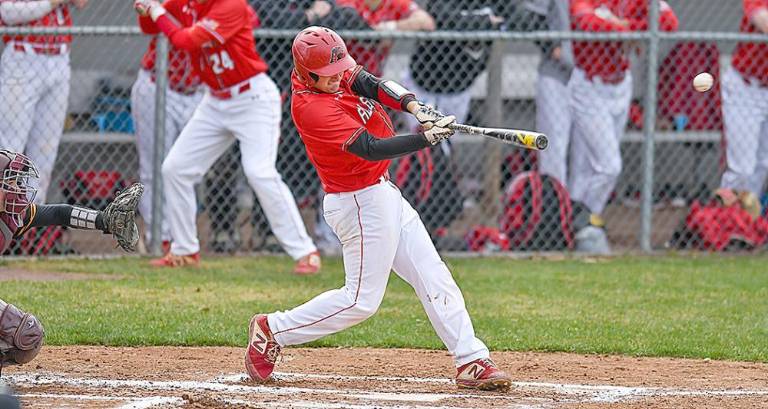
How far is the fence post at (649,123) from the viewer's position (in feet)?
32.9

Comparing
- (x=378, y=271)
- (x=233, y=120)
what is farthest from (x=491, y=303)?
(x=378, y=271)

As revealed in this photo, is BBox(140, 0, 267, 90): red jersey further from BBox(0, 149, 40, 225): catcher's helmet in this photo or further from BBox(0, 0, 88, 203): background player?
BBox(0, 149, 40, 225): catcher's helmet

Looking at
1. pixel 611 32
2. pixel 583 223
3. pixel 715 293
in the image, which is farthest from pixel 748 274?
pixel 611 32

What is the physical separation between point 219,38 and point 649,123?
11.8ft

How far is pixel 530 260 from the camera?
9.87 meters

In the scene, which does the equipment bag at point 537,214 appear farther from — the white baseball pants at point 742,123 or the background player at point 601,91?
the white baseball pants at point 742,123

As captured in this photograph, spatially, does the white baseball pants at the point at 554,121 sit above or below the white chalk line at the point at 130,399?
below

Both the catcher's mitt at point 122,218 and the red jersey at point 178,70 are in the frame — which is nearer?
the catcher's mitt at point 122,218

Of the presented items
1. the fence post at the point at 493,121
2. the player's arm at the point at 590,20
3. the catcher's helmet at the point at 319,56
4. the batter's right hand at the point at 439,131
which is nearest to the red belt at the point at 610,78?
the player's arm at the point at 590,20

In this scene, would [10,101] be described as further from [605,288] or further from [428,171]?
[605,288]

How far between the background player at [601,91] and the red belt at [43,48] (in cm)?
388

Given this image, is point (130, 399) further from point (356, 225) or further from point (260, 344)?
point (356, 225)

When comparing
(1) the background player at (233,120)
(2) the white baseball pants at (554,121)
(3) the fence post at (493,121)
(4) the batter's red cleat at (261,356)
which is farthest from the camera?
(3) the fence post at (493,121)

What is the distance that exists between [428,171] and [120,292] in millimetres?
2849
